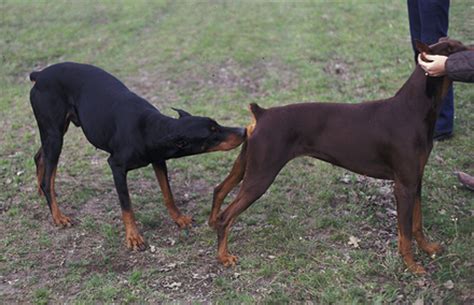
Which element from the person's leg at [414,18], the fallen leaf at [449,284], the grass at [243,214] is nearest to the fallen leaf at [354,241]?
the grass at [243,214]

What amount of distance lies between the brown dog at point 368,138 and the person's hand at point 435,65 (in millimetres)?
65

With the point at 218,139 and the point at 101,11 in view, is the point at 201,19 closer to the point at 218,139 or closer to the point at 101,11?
the point at 101,11

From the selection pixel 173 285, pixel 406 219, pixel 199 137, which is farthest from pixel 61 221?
pixel 406 219

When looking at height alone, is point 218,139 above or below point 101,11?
above

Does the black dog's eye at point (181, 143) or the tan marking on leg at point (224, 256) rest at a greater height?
the black dog's eye at point (181, 143)

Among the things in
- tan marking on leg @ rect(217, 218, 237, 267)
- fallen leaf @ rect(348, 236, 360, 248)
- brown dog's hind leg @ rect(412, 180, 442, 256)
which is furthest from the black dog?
brown dog's hind leg @ rect(412, 180, 442, 256)

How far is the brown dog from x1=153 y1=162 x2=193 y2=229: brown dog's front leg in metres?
0.83

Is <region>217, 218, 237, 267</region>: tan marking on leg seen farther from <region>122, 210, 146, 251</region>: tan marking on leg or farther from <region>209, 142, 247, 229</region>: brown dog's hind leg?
<region>122, 210, 146, 251</region>: tan marking on leg

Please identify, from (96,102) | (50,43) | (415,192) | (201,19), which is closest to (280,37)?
(201,19)

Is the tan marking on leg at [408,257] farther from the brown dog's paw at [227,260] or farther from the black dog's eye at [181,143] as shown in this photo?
the black dog's eye at [181,143]

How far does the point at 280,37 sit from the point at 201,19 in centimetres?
210

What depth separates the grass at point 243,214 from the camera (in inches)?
152

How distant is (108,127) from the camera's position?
4.45 meters

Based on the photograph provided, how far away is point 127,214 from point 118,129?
26.4 inches
